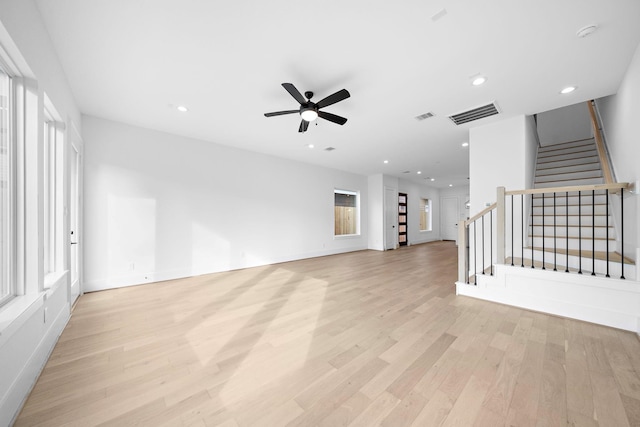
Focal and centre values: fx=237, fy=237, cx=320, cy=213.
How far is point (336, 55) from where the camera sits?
93.7 inches

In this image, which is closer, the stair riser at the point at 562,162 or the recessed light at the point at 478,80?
the recessed light at the point at 478,80

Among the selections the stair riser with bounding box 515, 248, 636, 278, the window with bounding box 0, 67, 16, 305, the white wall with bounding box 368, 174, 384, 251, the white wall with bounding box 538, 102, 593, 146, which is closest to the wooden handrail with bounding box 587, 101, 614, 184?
the stair riser with bounding box 515, 248, 636, 278

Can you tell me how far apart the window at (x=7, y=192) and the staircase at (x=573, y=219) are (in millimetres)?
5153

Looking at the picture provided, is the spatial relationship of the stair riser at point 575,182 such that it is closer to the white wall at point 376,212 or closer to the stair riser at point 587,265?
the stair riser at point 587,265

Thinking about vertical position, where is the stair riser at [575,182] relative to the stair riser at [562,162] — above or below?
below

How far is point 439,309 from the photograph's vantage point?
9.84ft

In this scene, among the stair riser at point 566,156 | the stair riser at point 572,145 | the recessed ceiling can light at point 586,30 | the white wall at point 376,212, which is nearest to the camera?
the recessed ceiling can light at point 586,30

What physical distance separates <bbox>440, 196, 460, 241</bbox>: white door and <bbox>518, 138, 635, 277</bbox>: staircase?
5.75 meters

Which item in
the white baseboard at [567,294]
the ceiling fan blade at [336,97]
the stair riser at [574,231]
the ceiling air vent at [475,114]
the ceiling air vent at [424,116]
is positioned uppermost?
the ceiling air vent at [424,116]

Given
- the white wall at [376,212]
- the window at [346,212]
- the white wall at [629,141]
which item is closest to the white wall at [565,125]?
the white wall at [629,141]

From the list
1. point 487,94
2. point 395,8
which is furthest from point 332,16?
point 487,94

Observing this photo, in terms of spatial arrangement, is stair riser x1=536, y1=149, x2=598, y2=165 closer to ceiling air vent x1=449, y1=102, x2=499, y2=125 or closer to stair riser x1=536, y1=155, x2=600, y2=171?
stair riser x1=536, y1=155, x2=600, y2=171

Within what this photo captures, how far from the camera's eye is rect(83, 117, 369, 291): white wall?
3.88m

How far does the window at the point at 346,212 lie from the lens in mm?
7996
